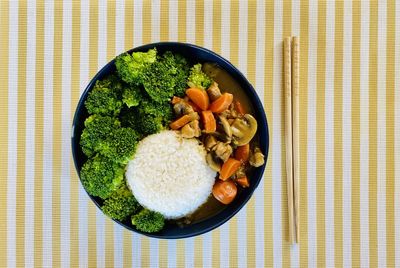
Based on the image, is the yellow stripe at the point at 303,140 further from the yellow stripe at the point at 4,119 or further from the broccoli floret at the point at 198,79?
the yellow stripe at the point at 4,119

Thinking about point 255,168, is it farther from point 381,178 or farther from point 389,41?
point 389,41

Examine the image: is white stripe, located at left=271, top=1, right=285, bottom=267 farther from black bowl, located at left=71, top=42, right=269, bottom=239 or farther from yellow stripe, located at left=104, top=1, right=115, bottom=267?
yellow stripe, located at left=104, top=1, right=115, bottom=267

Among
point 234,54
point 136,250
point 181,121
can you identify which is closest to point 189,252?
point 136,250

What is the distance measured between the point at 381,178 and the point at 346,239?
260 millimetres

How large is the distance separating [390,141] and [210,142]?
0.72 m

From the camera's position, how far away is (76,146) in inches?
66.7

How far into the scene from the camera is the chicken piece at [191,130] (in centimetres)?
168

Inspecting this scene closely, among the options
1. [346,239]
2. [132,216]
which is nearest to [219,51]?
[132,216]

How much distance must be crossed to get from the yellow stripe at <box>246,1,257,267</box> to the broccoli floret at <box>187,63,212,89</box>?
254 millimetres

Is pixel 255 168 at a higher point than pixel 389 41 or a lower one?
lower

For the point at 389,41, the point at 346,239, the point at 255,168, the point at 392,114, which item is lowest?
the point at 346,239

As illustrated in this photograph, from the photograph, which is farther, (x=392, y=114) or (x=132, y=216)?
(x=392, y=114)

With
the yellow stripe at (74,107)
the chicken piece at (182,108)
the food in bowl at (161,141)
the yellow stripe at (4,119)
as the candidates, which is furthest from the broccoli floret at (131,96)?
the yellow stripe at (4,119)

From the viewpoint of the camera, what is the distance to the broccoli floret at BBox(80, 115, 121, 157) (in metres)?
1.64
